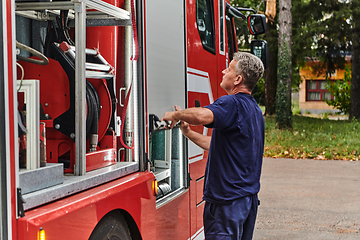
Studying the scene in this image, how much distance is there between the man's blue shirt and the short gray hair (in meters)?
0.11

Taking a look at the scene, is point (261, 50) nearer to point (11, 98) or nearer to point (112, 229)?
point (112, 229)

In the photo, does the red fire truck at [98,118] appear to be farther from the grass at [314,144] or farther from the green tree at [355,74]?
the green tree at [355,74]

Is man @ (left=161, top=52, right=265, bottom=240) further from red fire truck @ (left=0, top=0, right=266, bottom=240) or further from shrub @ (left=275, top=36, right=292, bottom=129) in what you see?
shrub @ (left=275, top=36, right=292, bottom=129)

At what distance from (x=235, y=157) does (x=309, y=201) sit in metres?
5.07

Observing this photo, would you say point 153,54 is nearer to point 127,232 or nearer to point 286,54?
point 127,232

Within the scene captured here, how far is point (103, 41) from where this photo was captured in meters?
2.94

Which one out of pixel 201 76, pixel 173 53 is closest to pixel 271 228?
pixel 201 76

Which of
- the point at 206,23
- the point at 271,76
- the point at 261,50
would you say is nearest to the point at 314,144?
the point at 261,50

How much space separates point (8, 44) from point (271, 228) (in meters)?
5.03

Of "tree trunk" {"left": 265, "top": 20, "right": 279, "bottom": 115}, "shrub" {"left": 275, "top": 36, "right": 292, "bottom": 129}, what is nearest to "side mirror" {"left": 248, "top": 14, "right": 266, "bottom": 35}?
"shrub" {"left": 275, "top": 36, "right": 292, "bottom": 129}

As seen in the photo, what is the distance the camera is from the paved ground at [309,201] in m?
5.98

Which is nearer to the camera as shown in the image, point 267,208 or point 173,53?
point 173,53

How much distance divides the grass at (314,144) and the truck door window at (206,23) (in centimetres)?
906

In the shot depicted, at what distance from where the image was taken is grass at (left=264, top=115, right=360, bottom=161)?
1297 centimetres
